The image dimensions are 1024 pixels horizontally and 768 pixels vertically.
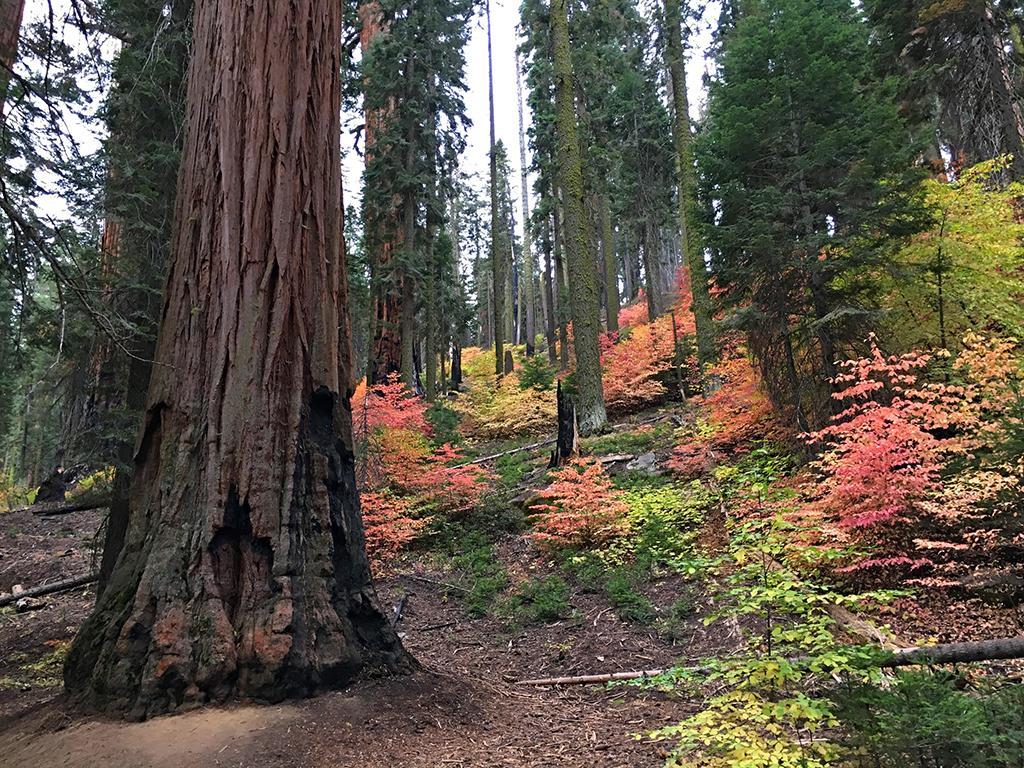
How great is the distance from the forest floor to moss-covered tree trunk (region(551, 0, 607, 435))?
448cm

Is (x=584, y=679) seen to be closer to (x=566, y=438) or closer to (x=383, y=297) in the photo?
(x=566, y=438)

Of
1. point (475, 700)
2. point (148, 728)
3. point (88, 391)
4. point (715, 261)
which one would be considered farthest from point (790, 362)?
point (88, 391)

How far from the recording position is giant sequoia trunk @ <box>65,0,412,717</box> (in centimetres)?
325

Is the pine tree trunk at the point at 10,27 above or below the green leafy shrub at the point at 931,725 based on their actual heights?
above

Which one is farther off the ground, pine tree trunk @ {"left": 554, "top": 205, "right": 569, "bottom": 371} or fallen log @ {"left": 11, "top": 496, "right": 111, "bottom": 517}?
pine tree trunk @ {"left": 554, "top": 205, "right": 569, "bottom": 371}

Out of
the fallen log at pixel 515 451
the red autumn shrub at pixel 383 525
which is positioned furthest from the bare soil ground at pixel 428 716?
the fallen log at pixel 515 451

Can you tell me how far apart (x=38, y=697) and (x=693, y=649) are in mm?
5517

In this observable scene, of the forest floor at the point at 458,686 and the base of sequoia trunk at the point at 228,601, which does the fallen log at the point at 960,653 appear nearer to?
the forest floor at the point at 458,686

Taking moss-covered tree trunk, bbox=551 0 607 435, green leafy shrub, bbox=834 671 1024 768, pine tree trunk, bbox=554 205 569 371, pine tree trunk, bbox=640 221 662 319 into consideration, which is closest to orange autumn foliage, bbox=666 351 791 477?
moss-covered tree trunk, bbox=551 0 607 435

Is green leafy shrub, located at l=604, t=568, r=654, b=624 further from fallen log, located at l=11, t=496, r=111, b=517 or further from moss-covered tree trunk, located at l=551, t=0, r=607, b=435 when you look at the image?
fallen log, located at l=11, t=496, r=111, b=517

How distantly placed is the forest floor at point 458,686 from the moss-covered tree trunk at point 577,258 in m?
4.48

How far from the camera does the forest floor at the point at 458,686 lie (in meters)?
2.87

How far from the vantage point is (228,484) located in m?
3.53

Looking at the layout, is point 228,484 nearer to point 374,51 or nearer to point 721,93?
point 721,93
